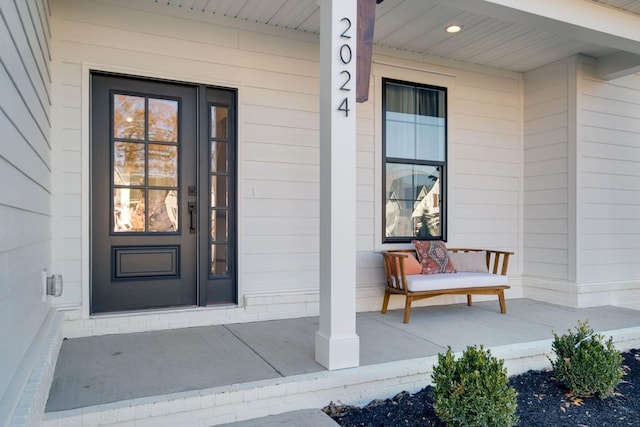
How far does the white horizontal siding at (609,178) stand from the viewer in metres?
5.00

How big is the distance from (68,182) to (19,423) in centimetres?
230

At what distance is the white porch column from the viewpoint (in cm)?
277

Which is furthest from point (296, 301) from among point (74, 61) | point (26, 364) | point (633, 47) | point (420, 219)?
point (633, 47)

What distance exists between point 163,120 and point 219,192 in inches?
30.2

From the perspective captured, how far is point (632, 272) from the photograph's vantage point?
17.7ft

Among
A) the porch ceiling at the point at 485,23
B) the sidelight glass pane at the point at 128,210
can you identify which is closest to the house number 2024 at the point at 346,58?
the porch ceiling at the point at 485,23

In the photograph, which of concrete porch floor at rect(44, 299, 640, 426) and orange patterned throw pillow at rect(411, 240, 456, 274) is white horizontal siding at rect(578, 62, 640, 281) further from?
orange patterned throw pillow at rect(411, 240, 456, 274)

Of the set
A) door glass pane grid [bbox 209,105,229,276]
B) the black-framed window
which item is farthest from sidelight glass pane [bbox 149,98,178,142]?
the black-framed window

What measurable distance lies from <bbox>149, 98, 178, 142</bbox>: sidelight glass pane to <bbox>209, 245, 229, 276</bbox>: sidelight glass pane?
1013 millimetres

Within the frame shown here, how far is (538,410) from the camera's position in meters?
2.64

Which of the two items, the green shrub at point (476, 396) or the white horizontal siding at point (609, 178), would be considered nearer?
the green shrub at point (476, 396)

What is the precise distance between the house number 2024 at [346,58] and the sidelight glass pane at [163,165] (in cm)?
176

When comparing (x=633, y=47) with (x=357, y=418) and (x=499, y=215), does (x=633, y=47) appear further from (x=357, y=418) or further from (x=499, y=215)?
(x=357, y=418)

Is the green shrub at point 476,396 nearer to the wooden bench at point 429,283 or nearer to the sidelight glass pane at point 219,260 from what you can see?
the wooden bench at point 429,283
